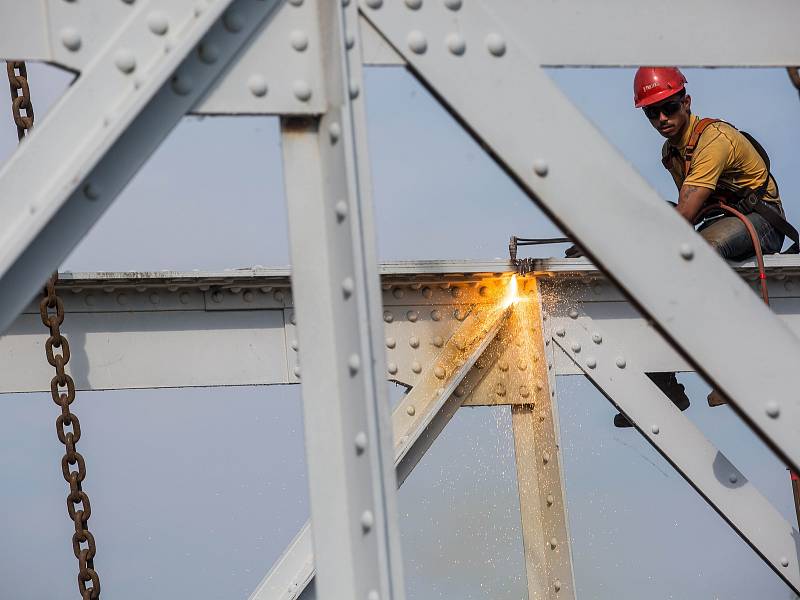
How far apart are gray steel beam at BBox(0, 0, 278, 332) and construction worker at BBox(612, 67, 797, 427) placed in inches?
164

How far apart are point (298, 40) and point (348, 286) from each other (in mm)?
516

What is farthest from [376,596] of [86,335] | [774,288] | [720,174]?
[720,174]

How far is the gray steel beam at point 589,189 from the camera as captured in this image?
2342mm

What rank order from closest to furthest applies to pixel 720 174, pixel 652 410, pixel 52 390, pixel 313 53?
pixel 313 53
pixel 52 390
pixel 652 410
pixel 720 174

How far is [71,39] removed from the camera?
7.29 feet

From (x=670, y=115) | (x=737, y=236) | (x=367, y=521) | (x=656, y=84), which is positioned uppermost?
(x=656, y=84)

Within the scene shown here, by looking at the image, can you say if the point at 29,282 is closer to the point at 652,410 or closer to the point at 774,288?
the point at 652,410

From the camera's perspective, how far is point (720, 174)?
6398 mm

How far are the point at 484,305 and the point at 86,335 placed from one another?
6.34 ft

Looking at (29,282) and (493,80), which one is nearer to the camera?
(29,282)

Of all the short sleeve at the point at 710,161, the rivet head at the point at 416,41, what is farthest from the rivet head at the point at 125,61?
→ the short sleeve at the point at 710,161

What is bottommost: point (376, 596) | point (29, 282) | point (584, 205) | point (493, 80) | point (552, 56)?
point (376, 596)

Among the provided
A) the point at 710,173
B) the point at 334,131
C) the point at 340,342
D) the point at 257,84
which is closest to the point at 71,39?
the point at 257,84

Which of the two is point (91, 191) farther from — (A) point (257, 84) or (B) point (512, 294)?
(B) point (512, 294)
